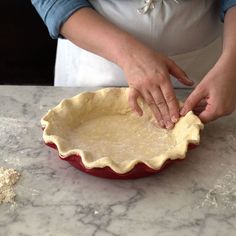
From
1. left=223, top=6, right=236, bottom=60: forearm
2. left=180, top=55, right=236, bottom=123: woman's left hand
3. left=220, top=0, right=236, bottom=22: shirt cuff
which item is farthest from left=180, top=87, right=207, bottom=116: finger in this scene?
left=220, top=0, right=236, bottom=22: shirt cuff

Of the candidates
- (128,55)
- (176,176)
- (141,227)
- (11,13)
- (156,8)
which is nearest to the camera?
Answer: (141,227)

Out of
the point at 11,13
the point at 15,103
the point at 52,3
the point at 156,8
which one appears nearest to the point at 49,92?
the point at 15,103

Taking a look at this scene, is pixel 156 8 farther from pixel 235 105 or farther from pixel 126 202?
pixel 126 202

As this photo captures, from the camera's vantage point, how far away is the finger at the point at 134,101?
99 cm

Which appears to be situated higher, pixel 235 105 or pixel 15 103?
pixel 235 105

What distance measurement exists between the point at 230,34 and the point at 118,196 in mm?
467

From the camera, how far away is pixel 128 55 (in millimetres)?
1014

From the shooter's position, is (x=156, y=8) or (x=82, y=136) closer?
(x=82, y=136)

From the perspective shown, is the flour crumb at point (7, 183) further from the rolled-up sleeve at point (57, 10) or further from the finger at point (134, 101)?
the rolled-up sleeve at point (57, 10)

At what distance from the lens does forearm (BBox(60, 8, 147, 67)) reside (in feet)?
3.35

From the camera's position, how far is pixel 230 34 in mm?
1089

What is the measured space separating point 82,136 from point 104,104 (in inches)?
4.2

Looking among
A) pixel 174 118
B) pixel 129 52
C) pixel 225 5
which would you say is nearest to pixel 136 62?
pixel 129 52

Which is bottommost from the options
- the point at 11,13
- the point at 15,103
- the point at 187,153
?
the point at 11,13
